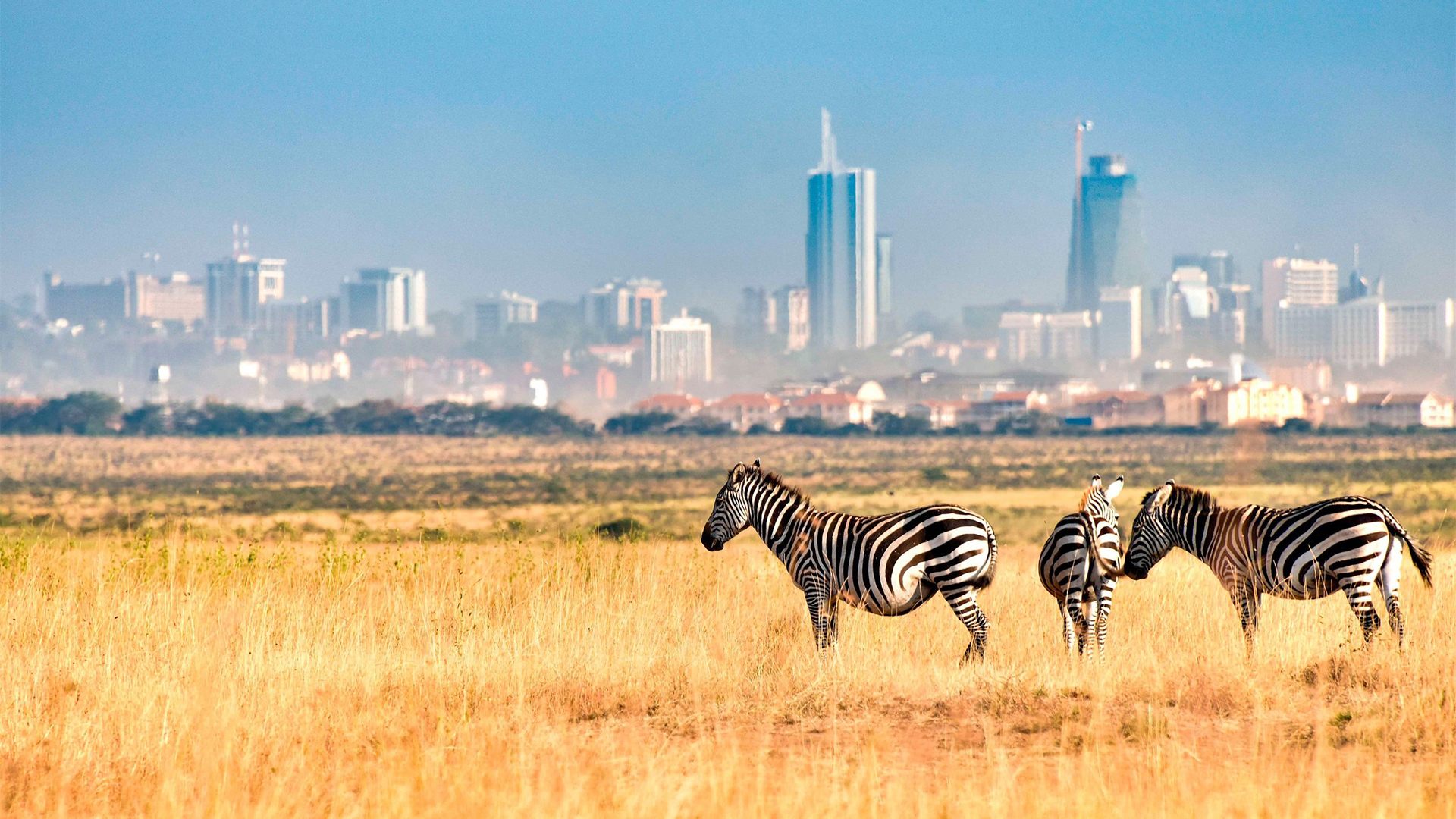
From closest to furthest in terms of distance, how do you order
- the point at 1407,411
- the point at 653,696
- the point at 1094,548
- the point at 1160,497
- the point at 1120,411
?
1. the point at 653,696
2. the point at 1094,548
3. the point at 1160,497
4. the point at 1407,411
5. the point at 1120,411

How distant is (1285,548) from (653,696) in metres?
4.75

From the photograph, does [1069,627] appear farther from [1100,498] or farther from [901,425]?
[901,425]

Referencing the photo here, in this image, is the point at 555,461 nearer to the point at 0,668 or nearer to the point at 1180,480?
the point at 1180,480

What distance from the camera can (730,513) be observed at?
1217cm

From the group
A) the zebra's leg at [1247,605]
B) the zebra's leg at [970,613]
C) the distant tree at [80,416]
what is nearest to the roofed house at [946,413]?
the distant tree at [80,416]

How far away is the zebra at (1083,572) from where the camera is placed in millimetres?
10922

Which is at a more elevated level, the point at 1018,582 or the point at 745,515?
the point at 745,515

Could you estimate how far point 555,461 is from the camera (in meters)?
97.3

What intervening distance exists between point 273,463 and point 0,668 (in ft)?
283

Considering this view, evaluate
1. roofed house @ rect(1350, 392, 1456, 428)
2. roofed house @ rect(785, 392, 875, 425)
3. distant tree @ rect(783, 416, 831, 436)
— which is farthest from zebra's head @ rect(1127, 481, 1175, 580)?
roofed house @ rect(785, 392, 875, 425)

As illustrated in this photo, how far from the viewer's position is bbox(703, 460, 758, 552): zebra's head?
477 inches

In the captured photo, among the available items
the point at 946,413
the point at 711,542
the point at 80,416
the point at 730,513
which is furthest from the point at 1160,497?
the point at 946,413

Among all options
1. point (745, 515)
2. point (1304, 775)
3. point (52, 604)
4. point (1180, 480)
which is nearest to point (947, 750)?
point (1304, 775)

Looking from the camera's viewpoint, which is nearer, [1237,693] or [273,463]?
[1237,693]
